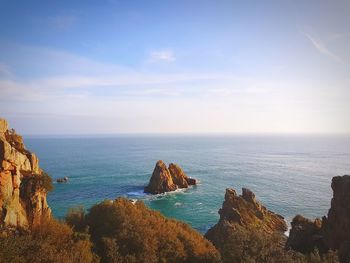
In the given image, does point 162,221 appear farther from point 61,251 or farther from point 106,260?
point 61,251

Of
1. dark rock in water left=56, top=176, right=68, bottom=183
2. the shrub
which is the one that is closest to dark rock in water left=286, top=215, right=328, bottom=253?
the shrub

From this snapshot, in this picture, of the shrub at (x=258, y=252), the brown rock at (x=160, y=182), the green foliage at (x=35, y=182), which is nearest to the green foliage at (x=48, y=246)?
the green foliage at (x=35, y=182)

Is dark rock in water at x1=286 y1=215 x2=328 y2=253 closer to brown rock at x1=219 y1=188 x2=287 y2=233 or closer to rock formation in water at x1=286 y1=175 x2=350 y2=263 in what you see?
rock formation in water at x1=286 y1=175 x2=350 y2=263

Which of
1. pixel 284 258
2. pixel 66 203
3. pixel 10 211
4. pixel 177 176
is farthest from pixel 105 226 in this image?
pixel 177 176

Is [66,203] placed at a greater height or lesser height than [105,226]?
lesser

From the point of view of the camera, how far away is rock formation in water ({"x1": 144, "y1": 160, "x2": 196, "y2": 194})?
8362cm

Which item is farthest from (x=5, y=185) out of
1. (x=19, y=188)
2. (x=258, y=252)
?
(x=258, y=252)

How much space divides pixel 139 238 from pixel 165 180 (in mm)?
62043

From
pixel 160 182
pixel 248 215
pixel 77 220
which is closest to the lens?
pixel 77 220

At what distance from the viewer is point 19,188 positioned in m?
25.2

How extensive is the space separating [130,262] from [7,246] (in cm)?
872

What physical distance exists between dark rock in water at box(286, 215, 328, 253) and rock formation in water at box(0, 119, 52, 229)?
3260cm

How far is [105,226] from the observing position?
86.5ft

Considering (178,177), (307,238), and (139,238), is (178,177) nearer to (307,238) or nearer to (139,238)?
(307,238)
